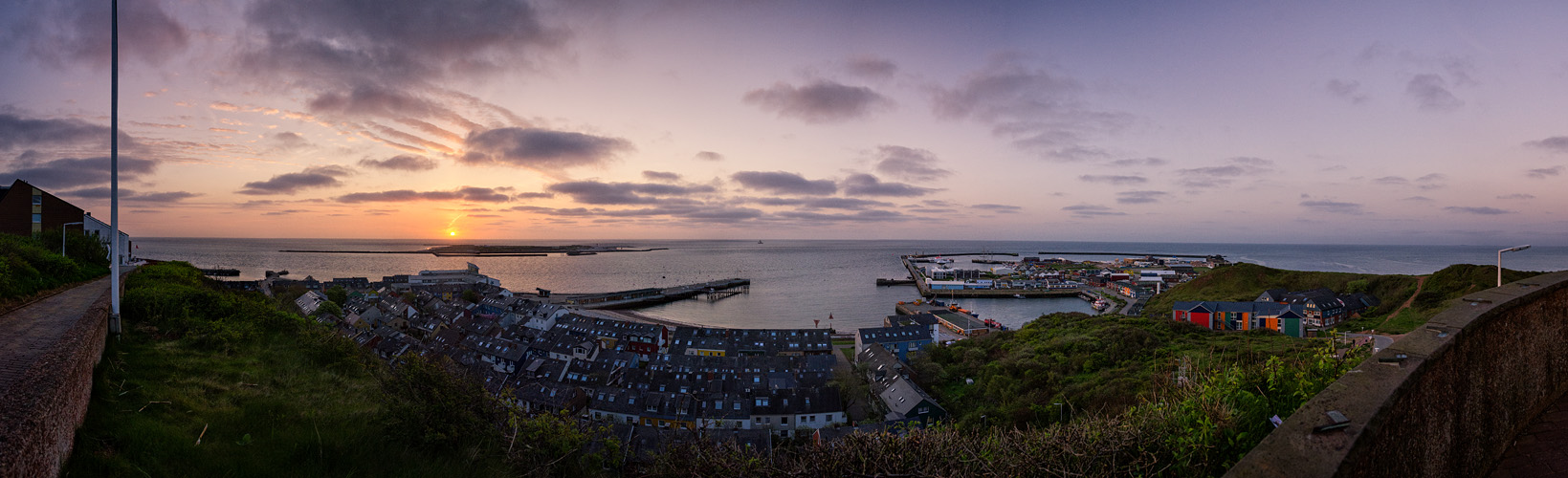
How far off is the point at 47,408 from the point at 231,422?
6.01 feet

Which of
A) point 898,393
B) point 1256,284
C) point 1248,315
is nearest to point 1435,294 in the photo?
point 1248,315

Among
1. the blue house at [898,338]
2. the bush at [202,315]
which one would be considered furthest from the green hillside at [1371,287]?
the bush at [202,315]

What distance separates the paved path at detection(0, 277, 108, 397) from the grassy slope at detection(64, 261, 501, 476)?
20.5 inches

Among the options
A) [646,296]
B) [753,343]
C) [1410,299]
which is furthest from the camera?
[646,296]

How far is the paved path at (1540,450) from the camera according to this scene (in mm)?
3168

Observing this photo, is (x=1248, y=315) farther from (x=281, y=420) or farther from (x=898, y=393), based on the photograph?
(x=281, y=420)

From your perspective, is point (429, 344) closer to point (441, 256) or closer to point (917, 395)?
point (917, 395)

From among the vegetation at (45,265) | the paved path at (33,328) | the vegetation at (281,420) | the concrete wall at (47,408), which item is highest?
the vegetation at (45,265)

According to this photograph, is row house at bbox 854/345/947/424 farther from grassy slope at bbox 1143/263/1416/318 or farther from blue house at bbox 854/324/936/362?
grassy slope at bbox 1143/263/1416/318

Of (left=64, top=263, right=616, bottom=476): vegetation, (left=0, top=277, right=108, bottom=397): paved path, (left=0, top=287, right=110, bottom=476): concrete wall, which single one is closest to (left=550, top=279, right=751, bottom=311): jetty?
(left=0, top=277, right=108, bottom=397): paved path

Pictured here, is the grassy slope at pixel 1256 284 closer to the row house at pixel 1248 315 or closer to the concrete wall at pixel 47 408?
the row house at pixel 1248 315

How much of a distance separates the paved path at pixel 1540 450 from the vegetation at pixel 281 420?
21.1ft

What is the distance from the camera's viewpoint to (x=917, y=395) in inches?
693

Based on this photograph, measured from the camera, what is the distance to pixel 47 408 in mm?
3346
